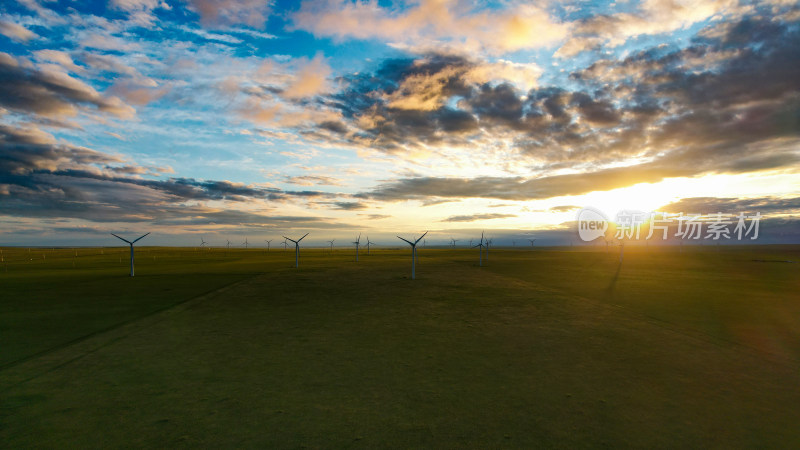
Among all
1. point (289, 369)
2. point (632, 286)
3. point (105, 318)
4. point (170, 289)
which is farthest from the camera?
point (632, 286)

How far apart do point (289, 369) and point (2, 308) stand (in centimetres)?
3007

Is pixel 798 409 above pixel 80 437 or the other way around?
the other way around

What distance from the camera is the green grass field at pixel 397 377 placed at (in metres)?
9.76

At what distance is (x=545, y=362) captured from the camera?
15.8m

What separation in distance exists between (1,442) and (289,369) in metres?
7.95

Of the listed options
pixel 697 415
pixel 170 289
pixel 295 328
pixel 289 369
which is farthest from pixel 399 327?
pixel 170 289

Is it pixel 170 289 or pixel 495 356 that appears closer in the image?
pixel 495 356

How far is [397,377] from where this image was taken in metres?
13.9

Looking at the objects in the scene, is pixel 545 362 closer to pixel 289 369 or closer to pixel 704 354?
pixel 704 354

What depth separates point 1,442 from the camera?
9180mm

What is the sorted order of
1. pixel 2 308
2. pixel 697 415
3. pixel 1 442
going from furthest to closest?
pixel 2 308
pixel 697 415
pixel 1 442

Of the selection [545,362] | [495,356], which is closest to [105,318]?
[495,356]

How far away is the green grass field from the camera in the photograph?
9.76 meters

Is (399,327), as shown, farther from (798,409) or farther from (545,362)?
(798,409)
